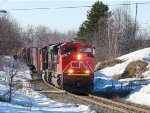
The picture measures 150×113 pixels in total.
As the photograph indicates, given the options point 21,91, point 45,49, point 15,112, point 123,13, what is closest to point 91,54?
point 21,91

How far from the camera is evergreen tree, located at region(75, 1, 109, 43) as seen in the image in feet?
196

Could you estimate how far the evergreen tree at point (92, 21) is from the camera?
196 ft

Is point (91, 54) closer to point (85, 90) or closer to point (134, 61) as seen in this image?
point (85, 90)

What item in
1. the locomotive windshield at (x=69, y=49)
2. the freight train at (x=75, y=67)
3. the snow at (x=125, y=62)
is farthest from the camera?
the snow at (x=125, y=62)

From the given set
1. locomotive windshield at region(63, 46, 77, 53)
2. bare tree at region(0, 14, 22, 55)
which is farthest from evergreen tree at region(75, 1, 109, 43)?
locomotive windshield at region(63, 46, 77, 53)

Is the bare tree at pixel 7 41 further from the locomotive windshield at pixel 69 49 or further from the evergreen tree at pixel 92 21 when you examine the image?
the evergreen tree at pixel 92 21

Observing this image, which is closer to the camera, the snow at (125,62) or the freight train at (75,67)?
the freight train at (75,67)

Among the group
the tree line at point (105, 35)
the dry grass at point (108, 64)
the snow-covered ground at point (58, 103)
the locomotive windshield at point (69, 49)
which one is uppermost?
the tree line at point (105, 35)

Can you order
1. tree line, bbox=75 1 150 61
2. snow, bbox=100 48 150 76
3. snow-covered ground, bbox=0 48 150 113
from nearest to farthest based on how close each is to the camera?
snow-covered ground, bbox=0 48 150 113
snow, bbox=100 48 150 76
tree line, bbox=75 1 150 61

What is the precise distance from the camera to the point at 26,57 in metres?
49.5

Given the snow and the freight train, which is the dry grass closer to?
the snow

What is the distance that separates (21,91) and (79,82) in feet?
11.0

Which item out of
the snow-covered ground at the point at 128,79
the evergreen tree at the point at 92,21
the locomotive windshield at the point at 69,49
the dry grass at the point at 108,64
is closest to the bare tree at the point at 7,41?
the locomotive windshield at the point at 69,49

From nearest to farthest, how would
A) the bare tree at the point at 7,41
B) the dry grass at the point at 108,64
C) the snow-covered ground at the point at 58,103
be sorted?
the snow-covered ground at the point at 58,103
the bare tree at the point at 7,41
the dry grass at the point at 108,64
